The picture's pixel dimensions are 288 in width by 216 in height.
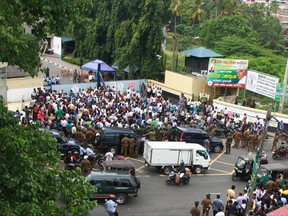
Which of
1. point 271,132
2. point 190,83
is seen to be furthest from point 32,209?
point 190,83

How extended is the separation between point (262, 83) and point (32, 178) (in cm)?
3004

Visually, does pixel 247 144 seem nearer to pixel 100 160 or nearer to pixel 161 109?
pixel 161 109

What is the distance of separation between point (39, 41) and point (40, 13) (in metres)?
0.73

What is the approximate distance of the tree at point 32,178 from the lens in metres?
8.04

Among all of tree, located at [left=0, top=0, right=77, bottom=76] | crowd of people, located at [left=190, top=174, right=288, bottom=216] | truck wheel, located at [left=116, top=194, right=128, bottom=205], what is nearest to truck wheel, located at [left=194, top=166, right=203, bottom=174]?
crowd of people, located at [left=190, top=174, right=288, bottom=216]

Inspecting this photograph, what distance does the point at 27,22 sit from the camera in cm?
856

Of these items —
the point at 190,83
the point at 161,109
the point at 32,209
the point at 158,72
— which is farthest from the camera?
the point at 158,72

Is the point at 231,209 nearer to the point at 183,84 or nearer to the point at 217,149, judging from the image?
the point at 217,149

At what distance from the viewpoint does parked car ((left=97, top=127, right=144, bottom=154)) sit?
24578 millimetres

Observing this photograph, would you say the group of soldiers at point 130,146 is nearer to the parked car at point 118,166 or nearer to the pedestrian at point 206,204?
the parked car at point 118,166

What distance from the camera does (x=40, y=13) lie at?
846 centimetres

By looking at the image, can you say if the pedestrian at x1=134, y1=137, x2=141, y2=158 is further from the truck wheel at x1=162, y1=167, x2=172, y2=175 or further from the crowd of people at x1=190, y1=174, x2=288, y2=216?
the crowd of people at x1=190, y1=174, x2=288, y2=216

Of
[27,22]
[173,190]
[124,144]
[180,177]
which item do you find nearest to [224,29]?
[124,144]

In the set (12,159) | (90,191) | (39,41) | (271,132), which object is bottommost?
(271,132)
